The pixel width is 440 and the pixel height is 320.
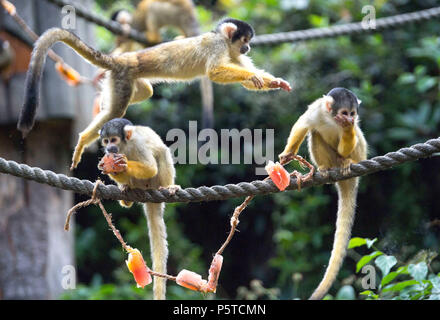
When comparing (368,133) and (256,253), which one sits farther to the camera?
Answer: (256,253)

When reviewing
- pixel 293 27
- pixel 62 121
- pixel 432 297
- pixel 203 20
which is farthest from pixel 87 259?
pixel 432 297

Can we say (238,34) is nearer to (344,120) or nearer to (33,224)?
(344,120)

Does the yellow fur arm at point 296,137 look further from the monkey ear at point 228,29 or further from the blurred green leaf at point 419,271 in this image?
the monkey ear at point 228,29

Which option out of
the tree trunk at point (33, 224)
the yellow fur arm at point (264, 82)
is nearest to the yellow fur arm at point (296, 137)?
the yellow fur arm at point (264, 82)

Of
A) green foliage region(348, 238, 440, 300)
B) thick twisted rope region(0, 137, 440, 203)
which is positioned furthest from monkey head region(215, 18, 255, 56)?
green foliage region(348, 238, 440, 300)

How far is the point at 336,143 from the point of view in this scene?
13.2 ft

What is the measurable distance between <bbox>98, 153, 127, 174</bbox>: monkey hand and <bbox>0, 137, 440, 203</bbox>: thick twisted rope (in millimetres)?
111

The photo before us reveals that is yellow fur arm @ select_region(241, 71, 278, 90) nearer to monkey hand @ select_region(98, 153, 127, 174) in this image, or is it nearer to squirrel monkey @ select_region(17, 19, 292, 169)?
squirrel monkey @ select_region(17, 19, 292, 169)

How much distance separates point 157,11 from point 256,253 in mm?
4086

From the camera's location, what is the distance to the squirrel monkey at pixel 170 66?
4.17m

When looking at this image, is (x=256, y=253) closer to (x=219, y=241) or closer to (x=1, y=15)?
(x=219, y=241)

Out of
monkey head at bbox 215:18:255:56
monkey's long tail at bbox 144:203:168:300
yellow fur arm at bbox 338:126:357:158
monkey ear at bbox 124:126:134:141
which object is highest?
monkey head at bbox 215:18:255:56

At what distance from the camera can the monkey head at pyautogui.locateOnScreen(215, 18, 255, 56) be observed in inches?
185

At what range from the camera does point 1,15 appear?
616 cm
